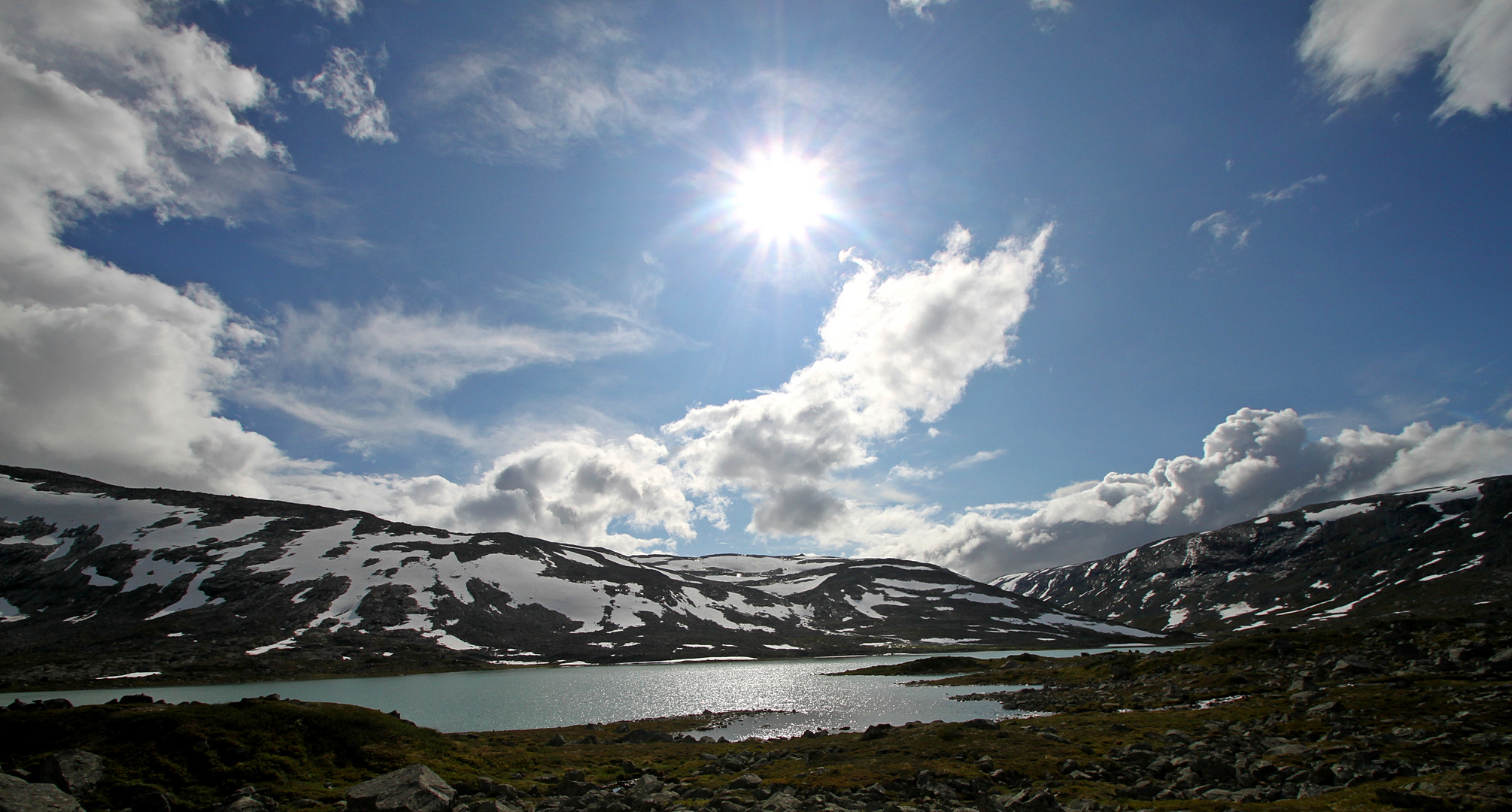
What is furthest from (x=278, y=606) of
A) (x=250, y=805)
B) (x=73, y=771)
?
(x=250, y=805)

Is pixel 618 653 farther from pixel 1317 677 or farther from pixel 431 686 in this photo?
pixel 1317 677

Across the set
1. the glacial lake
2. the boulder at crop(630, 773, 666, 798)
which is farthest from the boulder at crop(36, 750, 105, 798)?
the glacial lake

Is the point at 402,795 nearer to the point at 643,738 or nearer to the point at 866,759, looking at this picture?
the point at 866,759

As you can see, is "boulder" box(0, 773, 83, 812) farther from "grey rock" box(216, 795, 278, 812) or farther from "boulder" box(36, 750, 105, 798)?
"grey rock" box(216, 795, 278, 812)

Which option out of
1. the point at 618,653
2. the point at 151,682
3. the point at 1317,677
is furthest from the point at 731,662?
the point at 1317,677

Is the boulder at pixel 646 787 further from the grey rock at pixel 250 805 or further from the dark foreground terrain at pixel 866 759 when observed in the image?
the grey rock at pixel 250 805

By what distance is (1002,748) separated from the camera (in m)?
33.6

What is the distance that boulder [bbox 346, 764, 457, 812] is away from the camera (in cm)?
2206

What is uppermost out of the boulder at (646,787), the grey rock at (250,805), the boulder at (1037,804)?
the grey rock at (250,805)

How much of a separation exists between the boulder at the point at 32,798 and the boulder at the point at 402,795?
25.0ft

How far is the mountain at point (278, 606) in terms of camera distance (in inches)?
4668

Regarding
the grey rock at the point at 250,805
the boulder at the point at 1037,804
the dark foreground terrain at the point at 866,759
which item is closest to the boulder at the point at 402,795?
the dark foreground terrain at the point at 866,759

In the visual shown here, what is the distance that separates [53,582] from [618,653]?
130m

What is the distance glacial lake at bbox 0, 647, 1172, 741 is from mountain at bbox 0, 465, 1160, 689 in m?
18.8
